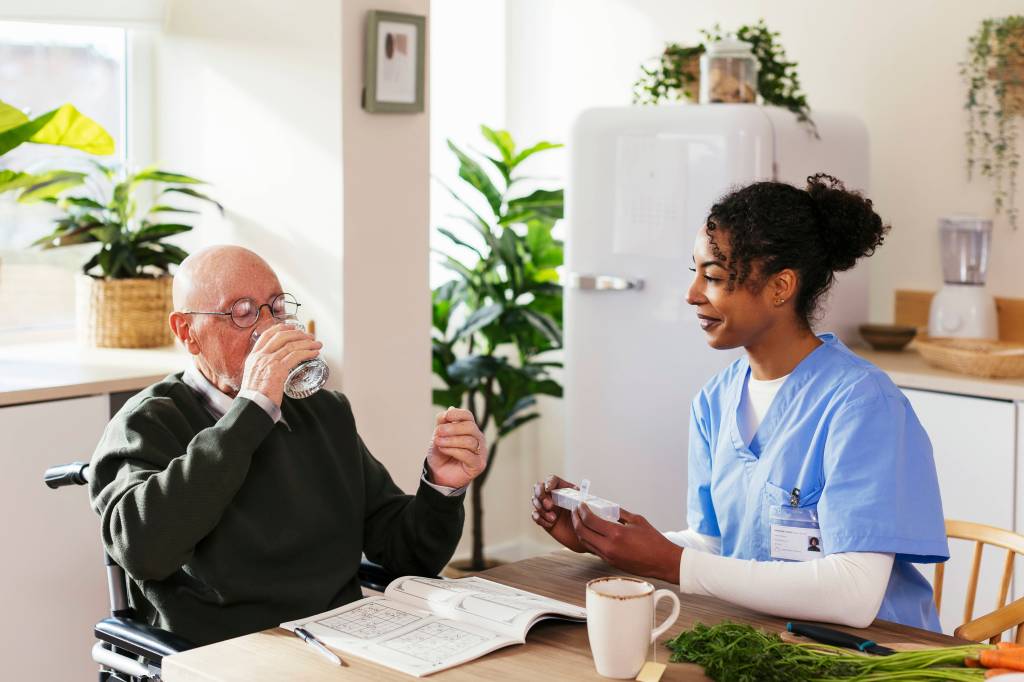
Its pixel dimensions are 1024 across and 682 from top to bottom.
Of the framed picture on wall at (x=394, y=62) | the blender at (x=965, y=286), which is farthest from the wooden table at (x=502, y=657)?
the blender at (x=965, y=286)

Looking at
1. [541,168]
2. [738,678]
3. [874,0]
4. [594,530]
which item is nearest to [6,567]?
[594,530]

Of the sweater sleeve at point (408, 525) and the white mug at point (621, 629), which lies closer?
the white mug at point (621, 629)

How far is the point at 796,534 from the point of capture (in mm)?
1789

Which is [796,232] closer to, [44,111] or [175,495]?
[175,495]

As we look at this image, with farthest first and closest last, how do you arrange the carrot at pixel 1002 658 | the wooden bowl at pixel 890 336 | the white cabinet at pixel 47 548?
the wooden bowl at pixel 890 336 < the white cabinet at pixel 47 548 < the carrot at pixel 1002 658

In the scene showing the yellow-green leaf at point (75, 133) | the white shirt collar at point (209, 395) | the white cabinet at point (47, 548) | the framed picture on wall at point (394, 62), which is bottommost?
the white cabinet at point (47, 548)

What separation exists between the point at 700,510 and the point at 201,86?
1.90 meters

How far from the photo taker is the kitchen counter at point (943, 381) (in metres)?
2.90

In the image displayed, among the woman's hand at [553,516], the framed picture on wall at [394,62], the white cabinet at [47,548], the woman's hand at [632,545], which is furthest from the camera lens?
the framed picture on wall at [394,62]

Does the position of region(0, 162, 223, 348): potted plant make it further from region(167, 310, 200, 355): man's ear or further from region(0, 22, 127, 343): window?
region(167, 310, 200, 355): man's ear

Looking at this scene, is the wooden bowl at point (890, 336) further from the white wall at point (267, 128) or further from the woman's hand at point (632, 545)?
the woman's hand at point (632, 545)

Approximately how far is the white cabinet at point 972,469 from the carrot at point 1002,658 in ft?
5.17

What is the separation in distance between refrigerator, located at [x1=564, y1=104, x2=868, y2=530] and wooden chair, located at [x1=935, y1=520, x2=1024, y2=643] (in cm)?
121

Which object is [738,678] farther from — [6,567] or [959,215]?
[959,215]
